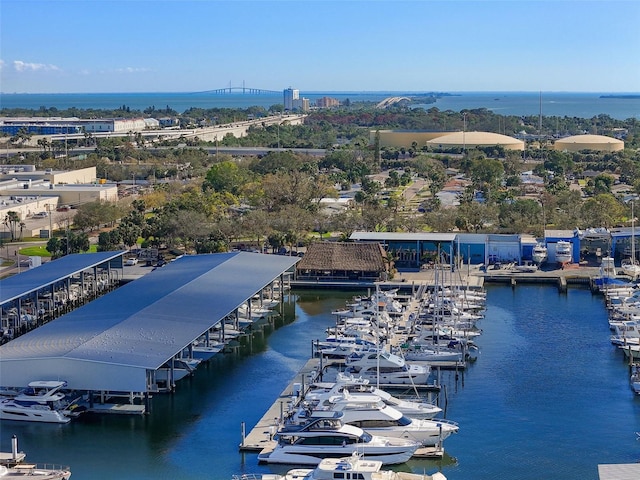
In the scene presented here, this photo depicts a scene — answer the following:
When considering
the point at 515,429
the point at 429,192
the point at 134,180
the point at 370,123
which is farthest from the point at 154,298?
the point at 370,123

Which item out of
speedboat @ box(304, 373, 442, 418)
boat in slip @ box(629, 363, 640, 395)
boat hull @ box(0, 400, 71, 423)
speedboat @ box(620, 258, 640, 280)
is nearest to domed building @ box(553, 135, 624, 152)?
speedboat @ box(620, 258, 640, 280)

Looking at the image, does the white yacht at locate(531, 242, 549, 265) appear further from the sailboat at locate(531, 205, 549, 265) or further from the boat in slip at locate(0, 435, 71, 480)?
the boat in slip at locate(0, 435, 71, 480)

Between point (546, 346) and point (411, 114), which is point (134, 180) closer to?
point (546, 346)

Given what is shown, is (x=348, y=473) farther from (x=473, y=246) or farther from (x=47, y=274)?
(x=473, y=246)

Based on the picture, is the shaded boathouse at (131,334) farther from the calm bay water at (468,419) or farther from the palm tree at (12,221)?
the palm tree at (12,221)

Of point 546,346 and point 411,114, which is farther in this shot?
point 411,114

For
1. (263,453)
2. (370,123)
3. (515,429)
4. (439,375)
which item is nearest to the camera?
(263,453)

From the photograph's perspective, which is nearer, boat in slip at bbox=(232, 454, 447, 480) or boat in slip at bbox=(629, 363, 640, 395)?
boat in slip at bbox=(232, 454, 447, 480)
